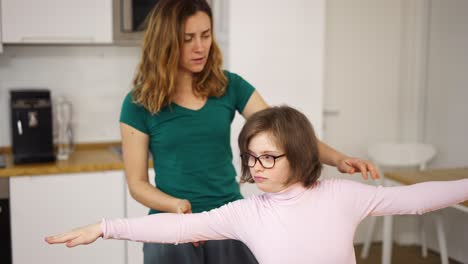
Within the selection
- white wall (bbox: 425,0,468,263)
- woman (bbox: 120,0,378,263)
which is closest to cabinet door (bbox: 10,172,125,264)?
woman (bbox: 120,0,378,263)

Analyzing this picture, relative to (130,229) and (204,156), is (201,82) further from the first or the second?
(130,229)

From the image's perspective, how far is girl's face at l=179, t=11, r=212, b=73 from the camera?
6.49ft

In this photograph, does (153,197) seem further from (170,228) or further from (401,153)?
(401,153)

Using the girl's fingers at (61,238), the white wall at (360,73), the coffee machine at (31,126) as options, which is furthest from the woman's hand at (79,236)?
the white wall at (360,73)

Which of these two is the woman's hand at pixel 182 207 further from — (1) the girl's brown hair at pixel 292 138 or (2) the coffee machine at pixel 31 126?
(2) the coffee machine at pixel 31 126

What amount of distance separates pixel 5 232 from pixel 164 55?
1638mm

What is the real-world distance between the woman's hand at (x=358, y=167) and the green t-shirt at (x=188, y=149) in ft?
1.32

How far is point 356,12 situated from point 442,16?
19.7 inches

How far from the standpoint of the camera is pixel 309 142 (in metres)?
1.62

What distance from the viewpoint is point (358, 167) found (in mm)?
1742

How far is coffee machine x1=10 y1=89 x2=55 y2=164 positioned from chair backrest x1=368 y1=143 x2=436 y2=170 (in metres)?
1.87

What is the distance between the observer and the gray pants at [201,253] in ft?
6.14

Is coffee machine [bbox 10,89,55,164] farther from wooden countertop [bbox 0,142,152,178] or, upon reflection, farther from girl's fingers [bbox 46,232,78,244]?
girl's fingers [bbox 46,232,78,244]

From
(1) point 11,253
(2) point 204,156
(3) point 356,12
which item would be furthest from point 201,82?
(3) point 356,12
